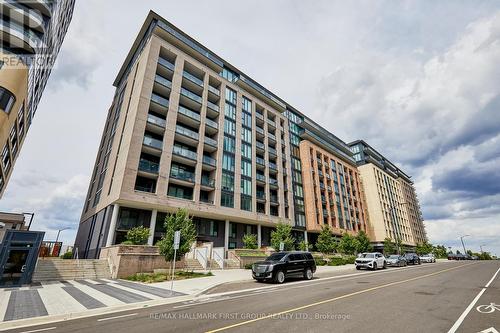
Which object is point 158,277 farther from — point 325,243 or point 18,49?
point 325,243

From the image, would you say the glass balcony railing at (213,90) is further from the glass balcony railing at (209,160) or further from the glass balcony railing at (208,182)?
the glass balcony railing at (208,182)

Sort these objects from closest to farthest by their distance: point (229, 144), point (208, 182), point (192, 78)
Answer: point (208, 182)
point (192, 78)
point (229, 144)

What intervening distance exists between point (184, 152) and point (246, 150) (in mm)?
11742

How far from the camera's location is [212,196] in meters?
32.3

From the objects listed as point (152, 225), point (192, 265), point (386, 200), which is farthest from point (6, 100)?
point (386, 200)

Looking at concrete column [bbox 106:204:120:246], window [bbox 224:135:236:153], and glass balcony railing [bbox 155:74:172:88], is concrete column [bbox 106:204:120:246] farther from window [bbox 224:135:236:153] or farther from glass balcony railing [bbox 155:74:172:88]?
window [bbox 224:135:236:153]

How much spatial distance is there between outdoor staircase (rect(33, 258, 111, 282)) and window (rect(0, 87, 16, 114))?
39.1 ft

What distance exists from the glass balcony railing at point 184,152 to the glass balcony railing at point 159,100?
5.92 m

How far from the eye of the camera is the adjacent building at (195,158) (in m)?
27.2

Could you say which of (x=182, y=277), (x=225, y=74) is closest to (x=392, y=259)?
(x=182, y=277)

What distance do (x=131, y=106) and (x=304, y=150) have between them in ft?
116

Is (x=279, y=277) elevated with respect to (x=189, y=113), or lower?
lower

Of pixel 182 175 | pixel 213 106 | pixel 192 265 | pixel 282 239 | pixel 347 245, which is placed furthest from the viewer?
pixel 347 245

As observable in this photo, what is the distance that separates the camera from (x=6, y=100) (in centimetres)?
1750
